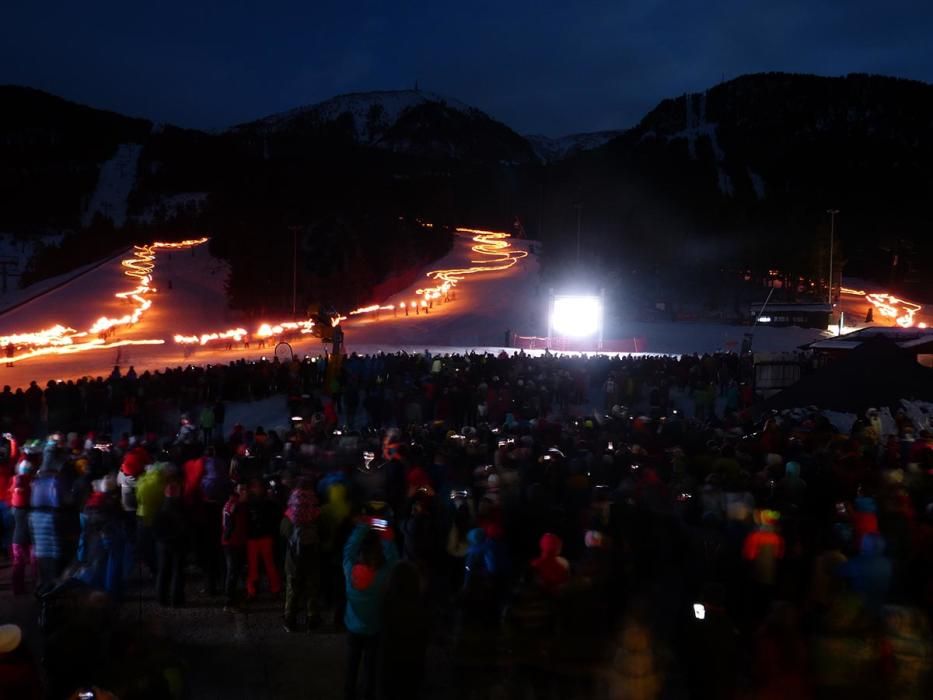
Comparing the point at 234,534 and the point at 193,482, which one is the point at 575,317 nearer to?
Result: the point at 193,482

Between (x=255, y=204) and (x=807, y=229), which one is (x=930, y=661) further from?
(x=807, y=229)

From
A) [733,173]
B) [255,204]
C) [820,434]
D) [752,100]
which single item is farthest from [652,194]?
[752,100]

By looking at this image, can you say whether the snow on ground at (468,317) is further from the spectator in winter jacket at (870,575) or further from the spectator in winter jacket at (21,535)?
the spectator in winter jacket at (870,575)

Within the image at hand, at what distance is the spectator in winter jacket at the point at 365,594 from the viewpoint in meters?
4.86

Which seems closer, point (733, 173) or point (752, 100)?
point (733, 173)

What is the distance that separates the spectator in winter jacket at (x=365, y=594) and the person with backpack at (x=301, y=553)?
148 centimetres

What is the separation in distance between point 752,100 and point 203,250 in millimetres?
149372

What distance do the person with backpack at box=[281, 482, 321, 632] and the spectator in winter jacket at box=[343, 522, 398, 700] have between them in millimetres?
1475

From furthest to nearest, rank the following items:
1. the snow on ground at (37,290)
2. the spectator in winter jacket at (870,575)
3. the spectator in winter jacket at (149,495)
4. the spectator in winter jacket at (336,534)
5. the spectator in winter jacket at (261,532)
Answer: the snow on ground at (37,290) < the spectator in winter jacket at (149,495) < the spectator in winter jacket at (261,532) < the spectator in winter jacket at (336,534) < the spectator in winter jacket at (870,575)

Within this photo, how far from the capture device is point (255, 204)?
1973 inches

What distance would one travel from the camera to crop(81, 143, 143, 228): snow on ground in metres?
90.2

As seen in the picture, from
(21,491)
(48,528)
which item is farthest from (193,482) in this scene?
(21,491)

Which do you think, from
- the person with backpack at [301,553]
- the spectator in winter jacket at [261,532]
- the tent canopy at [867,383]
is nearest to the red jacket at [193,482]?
the spectator in winter jacket at [261,532]

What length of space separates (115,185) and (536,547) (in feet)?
343
